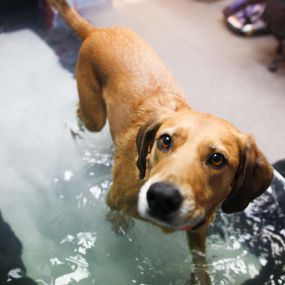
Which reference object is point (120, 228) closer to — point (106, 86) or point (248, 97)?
point (106, 86)

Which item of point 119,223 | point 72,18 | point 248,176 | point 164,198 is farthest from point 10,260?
point 72,18

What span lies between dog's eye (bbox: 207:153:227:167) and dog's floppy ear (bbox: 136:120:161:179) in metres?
0.40

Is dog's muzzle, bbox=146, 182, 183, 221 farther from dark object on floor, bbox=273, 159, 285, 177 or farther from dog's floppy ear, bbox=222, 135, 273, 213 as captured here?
dark object on floor, bbox=273, 159, 285, 177

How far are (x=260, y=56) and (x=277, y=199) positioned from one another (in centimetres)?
215

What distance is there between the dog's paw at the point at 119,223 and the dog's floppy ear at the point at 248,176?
2.88ft

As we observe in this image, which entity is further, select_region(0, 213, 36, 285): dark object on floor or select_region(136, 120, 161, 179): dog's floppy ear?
select_region(0, 213, 36, 285): dark object on floor

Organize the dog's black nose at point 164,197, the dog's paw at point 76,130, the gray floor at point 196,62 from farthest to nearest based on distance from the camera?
the gray floor at point 196,62 < the dog's paw at point 76,130 < the dog's black nose at point 164,197

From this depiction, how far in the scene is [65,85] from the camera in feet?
13.5

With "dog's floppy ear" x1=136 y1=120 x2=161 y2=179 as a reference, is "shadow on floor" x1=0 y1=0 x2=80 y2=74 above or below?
below

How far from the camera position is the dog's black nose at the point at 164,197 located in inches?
68.6

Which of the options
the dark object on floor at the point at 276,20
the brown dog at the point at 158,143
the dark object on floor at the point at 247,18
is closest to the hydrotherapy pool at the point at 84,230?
the brown dog at the point at 158,143

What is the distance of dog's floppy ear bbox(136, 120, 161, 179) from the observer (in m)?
2.26

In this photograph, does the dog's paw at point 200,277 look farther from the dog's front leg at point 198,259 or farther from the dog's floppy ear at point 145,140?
the dog's floppy ear at point 145,140

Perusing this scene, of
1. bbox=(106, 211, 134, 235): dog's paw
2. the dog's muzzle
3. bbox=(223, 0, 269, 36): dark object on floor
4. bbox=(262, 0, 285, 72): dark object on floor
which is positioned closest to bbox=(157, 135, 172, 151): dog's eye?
the dog's muzzle
